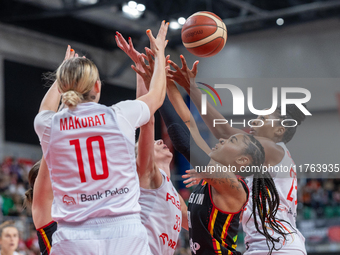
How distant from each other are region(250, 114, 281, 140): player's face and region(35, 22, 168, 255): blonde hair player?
2.08 meters

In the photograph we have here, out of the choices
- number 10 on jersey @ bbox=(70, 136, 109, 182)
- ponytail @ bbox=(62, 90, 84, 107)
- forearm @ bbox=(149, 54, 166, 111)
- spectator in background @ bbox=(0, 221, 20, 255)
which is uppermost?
forearm @ bbox=(149, 54, 166, 111)

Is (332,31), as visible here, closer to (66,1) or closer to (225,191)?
(66,1)

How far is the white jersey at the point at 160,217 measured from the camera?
11.0ft

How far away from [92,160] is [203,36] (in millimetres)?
2017

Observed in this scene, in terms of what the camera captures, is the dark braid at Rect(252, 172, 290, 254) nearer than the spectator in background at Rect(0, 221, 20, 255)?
Result: Yes

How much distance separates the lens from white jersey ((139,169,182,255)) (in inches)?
131

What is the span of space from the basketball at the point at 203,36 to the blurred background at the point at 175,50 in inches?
401

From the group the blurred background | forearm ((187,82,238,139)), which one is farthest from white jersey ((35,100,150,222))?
the blurred background

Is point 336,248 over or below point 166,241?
below

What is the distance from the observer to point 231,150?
3.62 meters

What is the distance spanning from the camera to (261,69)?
16.8 metres

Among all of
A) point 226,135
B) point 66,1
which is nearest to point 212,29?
point 226,135

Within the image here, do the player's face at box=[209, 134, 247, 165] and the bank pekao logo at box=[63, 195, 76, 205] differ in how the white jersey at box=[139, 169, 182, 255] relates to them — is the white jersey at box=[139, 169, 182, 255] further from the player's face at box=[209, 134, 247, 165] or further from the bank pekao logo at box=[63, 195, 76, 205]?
the bank pekao logo at box=[63, 195, 76, 205]

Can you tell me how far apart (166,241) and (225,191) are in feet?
1.99
